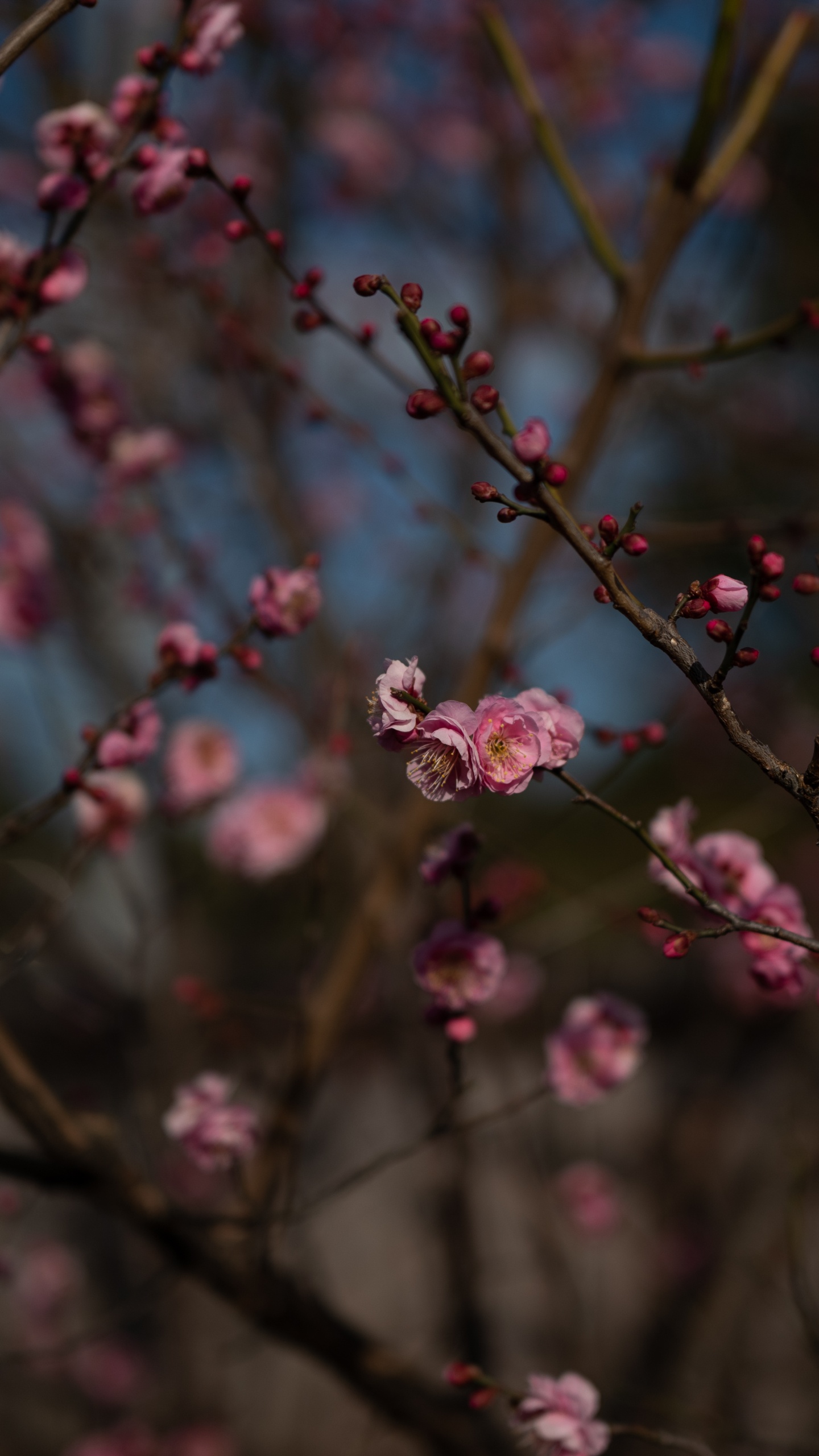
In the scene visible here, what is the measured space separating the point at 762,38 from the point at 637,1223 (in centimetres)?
441

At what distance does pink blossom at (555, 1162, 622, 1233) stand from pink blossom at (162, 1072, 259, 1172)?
2.31 meters

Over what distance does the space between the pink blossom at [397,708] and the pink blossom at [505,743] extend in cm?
6

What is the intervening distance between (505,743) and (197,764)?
1701 millimetres

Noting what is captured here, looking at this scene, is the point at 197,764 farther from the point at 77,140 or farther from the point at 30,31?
the point at 30,31

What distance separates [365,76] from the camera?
4336mm

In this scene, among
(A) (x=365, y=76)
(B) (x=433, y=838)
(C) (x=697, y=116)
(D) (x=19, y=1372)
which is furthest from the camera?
(A) (x=365, y=76)

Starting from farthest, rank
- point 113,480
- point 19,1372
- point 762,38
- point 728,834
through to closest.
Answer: point 19,1372, point 762,38, point 113,480, point 728,834

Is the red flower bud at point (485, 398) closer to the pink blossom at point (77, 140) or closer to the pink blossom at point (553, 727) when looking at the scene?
the pink blossom at point (553, 727)

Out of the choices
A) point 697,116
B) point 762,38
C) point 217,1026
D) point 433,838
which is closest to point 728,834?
point 433,838

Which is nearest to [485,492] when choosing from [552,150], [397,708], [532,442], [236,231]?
[532,442]

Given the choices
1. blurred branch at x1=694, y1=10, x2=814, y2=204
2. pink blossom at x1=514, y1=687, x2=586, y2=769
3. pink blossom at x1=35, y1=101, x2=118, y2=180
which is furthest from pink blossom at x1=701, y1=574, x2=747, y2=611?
blurred branch at x1=694, y1=10, x2=814, y2=204

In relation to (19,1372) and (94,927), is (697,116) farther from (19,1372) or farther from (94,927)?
(19,1372)

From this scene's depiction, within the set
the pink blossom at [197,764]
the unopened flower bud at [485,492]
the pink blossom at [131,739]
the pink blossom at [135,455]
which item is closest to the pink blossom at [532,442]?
the unopened flower bud at [485,492]

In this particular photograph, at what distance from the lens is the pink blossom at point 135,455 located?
2.09 metres
